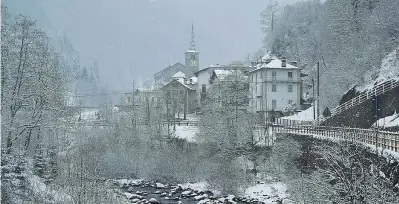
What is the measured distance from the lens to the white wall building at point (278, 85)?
6069cm

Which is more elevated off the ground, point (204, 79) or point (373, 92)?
point (204, 79)

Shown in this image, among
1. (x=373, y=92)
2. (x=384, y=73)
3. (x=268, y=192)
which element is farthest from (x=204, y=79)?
(x=268, y=192)

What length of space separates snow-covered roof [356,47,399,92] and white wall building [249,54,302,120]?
20.3 meters

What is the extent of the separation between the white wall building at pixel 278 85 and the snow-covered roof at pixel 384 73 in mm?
20316

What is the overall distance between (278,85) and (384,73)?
79.1 feet

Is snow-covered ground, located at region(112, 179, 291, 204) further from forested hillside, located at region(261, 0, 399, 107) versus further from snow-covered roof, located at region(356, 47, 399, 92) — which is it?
forested hillside, located at region(261, 0, 399, 107)

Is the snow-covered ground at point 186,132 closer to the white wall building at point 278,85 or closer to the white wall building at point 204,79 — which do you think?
the white wall building at point 278,85

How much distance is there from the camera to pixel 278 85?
61.3 metres

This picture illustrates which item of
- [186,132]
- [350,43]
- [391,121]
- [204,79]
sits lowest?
[186,132]

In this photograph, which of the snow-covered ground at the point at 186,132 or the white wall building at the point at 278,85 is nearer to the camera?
the snow-covered ground at the point at 186,132

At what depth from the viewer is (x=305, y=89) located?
69.9 meters

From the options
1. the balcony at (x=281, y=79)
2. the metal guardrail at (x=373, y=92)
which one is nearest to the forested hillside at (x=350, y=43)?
the balcony at (x=281, y=79)

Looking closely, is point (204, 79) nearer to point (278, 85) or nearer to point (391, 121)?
point (278, 85)

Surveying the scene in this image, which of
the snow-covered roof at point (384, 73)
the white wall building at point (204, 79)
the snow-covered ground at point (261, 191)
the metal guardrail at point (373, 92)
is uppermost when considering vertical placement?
the white wall building at point (204, 79)
